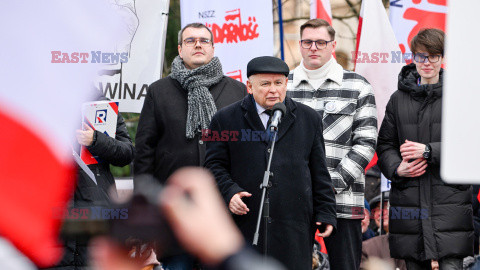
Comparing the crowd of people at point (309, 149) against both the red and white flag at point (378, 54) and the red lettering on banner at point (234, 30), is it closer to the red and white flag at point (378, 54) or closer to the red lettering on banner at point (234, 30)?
the red and white flag at point (378, 54)

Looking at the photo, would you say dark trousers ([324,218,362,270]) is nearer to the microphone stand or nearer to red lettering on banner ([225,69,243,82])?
A: the microphone stand

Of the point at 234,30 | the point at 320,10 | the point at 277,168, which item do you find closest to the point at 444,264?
the point at 277,168

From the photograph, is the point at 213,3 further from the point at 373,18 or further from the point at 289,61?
the point at 289,61

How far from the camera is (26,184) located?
117 cm

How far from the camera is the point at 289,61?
12367 millimetres

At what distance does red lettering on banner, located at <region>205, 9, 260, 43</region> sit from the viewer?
7.78m

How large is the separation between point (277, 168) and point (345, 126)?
3.19 feet

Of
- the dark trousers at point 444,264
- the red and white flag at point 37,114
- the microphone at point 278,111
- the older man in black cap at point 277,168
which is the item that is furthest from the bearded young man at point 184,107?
the red and white flag at point 37,114

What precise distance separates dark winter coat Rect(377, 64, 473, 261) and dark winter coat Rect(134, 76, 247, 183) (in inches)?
49.2

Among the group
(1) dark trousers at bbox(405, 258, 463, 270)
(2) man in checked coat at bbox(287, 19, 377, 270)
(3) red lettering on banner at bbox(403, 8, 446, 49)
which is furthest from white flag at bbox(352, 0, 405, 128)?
(1) dark trousers at bbox(405, 258, 463, 270)

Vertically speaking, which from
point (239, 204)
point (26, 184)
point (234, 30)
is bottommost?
point (239, 204)

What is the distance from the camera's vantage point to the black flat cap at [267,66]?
514 centimetres

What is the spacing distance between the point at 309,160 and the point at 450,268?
1.35m

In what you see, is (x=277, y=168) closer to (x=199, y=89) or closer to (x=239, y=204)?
(x=239, y=204)
